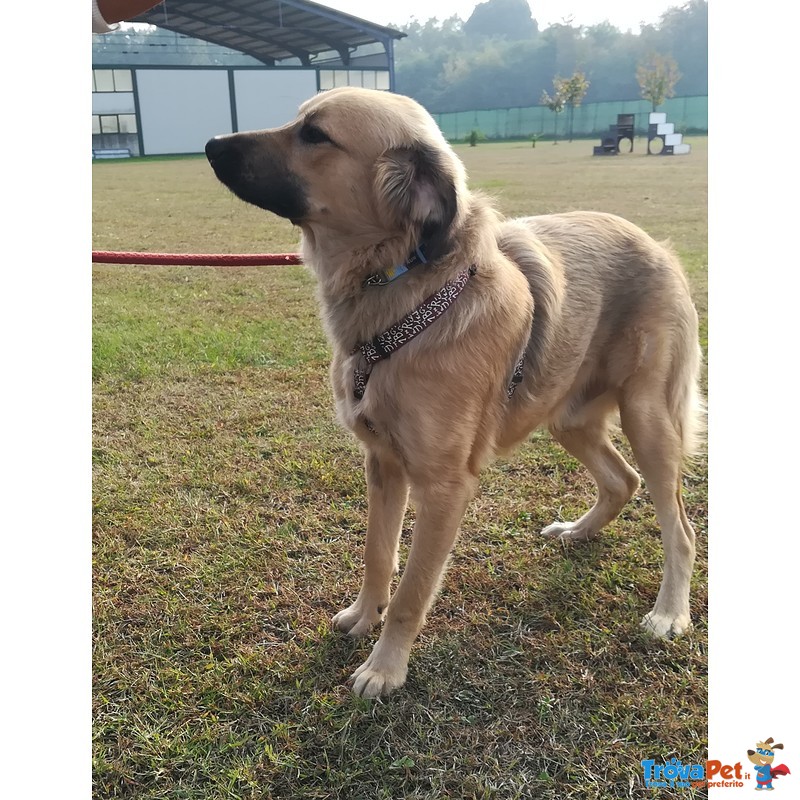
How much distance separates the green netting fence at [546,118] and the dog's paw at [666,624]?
127 feet

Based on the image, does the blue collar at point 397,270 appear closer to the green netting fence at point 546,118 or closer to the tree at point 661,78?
the green netting fence at point 546,118

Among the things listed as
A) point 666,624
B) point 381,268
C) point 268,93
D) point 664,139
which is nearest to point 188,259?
point 381,268

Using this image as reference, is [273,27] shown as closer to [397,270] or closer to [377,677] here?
[397,270]

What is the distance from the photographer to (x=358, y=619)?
8.34 ft

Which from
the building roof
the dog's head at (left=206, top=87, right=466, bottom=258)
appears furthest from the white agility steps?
the dog's head at (left=206, top=87, right=466, bottom=258)

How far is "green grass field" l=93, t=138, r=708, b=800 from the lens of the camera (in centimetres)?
198

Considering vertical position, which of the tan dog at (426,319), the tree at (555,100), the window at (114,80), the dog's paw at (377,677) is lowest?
the dog's paw at (377,677)

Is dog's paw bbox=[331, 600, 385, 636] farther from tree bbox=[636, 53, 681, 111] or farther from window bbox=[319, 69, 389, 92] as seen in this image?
tree bbox=[636, 53, 681, 111]

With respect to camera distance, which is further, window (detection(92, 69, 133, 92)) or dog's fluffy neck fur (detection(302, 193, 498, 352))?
window (detection(92, 69, 133, 92))

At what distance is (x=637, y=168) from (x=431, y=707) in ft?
72.7

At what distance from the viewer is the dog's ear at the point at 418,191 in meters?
2.05

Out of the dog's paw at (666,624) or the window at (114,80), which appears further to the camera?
the window at (114,80)

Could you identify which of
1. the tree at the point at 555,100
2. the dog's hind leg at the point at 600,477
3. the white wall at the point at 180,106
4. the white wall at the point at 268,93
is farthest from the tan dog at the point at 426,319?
the tree at the point at 555,100

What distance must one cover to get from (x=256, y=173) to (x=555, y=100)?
157ft
